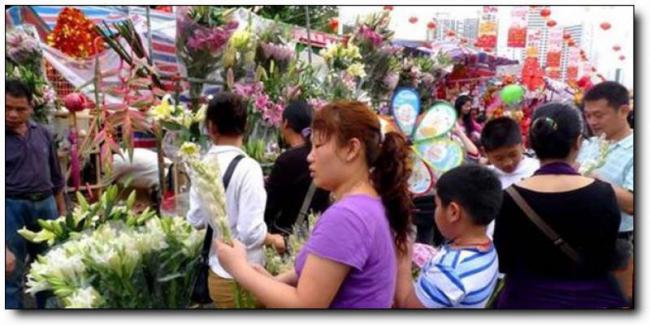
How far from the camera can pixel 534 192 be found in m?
1.43

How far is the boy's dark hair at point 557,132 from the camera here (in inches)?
57.6

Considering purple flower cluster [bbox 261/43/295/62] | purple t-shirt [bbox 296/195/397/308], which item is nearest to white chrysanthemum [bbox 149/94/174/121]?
purple flower cluster [bbox 261/43/295/62]

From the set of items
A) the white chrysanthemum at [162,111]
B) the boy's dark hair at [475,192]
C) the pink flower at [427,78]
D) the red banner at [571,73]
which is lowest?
the boy's dark hair at [475,192]

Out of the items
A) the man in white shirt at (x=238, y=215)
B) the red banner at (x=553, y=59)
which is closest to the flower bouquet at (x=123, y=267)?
the man in white shirt at (x=238, y=215)

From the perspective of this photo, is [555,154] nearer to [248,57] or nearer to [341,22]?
[248,57]

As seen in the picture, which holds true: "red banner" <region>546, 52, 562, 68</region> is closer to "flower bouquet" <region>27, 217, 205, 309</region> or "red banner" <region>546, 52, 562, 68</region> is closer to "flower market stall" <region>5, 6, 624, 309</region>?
"flower market stall" <region>5, 6, 624, 309</region>

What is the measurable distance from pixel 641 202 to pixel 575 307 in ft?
1.87

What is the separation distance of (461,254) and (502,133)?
0.85 metres

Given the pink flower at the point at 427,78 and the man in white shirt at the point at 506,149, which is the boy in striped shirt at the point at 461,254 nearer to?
the man in white shirt at the point at 506,149

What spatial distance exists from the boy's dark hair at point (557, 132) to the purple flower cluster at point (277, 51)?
5.14ft

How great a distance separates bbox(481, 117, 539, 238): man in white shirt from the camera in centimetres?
201

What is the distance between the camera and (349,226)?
3.24 ft

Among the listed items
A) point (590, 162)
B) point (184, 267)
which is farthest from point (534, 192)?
point (184, 267)

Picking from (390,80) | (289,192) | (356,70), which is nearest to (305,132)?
(289,192)
